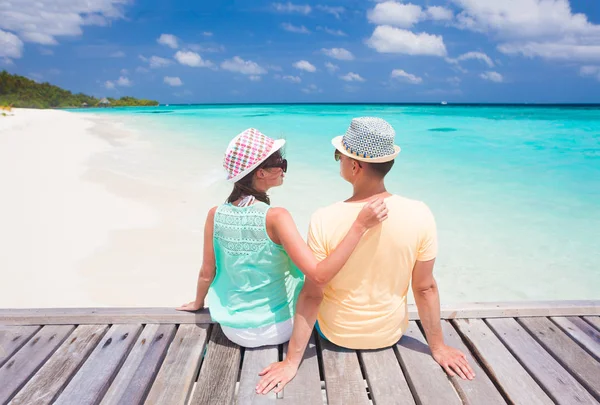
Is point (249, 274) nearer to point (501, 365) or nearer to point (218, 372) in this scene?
point (218, 372)

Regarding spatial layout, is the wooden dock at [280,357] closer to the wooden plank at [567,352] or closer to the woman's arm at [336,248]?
the wooden plank at [567,352]

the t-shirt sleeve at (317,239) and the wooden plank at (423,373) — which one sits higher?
the t-shirt sleeve at (317,239)

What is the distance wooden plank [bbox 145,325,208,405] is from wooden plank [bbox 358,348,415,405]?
0.82m

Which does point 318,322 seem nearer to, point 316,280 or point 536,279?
point 316,280

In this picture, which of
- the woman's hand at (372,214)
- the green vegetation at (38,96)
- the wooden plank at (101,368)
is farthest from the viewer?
the green vegetation at (38,96)

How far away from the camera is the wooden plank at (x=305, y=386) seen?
191 cm

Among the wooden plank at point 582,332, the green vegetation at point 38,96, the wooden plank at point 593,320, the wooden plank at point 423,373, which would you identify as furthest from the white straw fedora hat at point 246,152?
the green vegetation at point 38,96

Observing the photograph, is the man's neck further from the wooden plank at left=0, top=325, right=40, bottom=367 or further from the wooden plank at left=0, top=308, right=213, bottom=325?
the wooden plank at left=0, top=325, right=40, bottom=367

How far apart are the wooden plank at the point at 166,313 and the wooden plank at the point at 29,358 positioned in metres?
0.07

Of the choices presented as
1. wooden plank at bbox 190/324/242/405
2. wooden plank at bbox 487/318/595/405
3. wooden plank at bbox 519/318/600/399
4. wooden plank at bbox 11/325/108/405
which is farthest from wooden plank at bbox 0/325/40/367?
wooden plank at bbox 519/318/600/399

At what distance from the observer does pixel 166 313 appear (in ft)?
8.46

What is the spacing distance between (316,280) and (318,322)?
50 centimetres

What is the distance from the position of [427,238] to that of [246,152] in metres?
0.87

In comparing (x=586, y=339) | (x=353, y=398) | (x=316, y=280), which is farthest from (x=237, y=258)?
(x=586, y=339)
